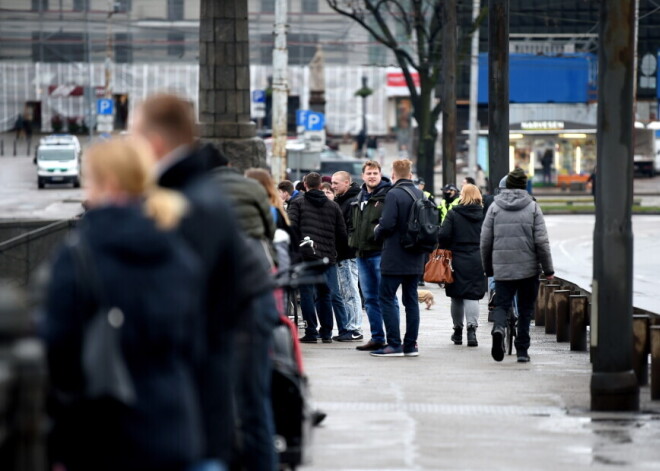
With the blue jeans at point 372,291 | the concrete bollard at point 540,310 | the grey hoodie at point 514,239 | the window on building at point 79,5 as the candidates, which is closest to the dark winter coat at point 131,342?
the grey hoodie at point 514,239

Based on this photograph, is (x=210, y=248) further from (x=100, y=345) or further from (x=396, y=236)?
(x=396, y=236)

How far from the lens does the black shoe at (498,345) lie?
13.6m

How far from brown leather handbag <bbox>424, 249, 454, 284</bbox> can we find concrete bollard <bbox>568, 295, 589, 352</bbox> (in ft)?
4.19

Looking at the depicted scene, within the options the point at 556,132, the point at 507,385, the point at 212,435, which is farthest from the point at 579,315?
the point at 556,132

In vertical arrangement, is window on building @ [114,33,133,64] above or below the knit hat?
above

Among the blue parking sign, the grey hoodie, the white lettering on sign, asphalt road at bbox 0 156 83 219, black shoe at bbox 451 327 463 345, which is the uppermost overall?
the blue parking sign

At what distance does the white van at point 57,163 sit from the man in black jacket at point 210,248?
55828 millimetres

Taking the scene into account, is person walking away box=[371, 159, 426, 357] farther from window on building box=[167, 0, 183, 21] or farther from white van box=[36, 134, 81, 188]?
window on building box=[167, 0, 183, 21]

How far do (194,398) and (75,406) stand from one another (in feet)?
1.14

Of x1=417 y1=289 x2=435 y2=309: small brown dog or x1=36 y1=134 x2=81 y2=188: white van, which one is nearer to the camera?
x1=417 y1=289 x2=435 y2=309: small brown dog

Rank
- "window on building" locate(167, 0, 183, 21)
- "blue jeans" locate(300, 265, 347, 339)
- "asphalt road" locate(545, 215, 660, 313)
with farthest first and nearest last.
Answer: "window on building" locate(167, 0, 183, 21) → "asphalt road" locate(545, 215, 660, 313) → "blue jeans" locate(300, 265, 347, 339)

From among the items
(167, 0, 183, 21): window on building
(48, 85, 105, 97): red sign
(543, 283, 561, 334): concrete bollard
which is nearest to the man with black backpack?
(543, 283, 561, 334): concrete bollard

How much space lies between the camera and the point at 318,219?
15359 millimetres

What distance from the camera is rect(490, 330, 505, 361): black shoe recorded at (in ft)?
44.5
